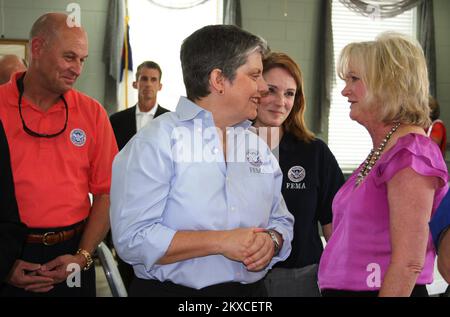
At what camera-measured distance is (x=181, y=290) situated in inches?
56.1

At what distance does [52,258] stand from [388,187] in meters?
1.24

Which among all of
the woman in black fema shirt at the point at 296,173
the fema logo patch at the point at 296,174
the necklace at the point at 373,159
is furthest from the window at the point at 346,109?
the necklace at the point at 373,159

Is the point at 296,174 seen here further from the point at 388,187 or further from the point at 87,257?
the point at 87,257

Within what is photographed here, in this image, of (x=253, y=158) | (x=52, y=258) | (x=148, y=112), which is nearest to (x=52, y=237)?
(x=52, y=258)

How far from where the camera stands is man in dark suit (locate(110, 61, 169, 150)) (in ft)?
14.1

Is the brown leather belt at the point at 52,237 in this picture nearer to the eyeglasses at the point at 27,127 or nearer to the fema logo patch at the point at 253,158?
the eyeglasses at the point at 27,127

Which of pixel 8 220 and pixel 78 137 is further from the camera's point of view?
pixel 78 137

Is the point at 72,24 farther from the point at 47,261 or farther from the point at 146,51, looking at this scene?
the point at 146,51

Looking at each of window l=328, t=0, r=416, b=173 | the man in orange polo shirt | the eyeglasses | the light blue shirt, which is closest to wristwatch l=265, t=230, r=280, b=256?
the light blue shirt

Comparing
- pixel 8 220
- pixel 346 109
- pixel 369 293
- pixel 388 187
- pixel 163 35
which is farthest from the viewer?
pixel 346 109

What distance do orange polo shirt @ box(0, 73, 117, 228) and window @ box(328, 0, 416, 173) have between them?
468 centimetres
